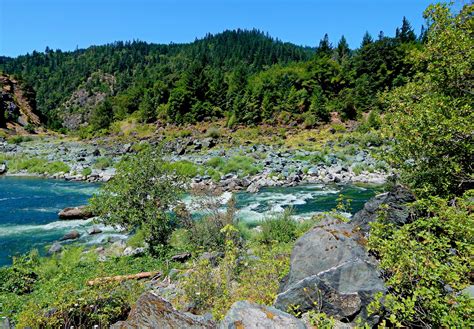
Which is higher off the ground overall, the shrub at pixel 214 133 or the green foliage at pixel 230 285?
the shrub at pixel 214 133

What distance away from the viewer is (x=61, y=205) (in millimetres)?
20859

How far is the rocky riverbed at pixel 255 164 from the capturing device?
2552 centimetres

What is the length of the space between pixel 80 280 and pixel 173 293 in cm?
320

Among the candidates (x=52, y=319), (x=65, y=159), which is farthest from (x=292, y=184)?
(x=65, y=159)

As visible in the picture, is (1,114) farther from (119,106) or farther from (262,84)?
(262,84)

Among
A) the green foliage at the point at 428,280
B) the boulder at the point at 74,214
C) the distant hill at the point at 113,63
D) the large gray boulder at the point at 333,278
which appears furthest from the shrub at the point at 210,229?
the distant hill at the point at 113,63

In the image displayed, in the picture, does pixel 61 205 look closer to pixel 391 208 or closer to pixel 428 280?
pixel 391 208

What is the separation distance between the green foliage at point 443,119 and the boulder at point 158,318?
202 inches

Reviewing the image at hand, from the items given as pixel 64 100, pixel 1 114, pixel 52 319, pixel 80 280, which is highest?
pixel 64 100

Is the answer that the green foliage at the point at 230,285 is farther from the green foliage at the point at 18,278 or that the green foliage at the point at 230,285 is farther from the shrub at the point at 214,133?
the shrub at the point at 214,133

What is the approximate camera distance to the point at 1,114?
66.0 meters

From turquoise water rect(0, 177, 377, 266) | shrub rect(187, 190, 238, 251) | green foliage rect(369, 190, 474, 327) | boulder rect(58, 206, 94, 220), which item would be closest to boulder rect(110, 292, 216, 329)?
green foliage rect(369, 190, 474, 327)

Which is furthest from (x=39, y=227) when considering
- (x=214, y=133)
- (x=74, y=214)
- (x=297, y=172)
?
(x=214, y=133)

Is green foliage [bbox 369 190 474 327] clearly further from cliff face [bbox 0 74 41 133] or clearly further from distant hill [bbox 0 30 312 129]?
distant hill [bbox 0 30 312 129]
